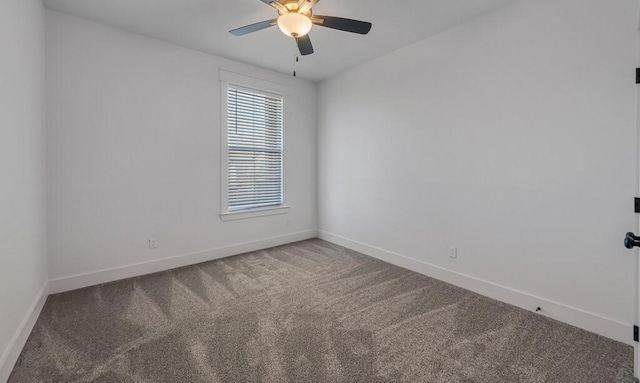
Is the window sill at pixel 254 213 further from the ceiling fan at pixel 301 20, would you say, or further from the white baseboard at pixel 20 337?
the ceiling fan at pixel 301 20

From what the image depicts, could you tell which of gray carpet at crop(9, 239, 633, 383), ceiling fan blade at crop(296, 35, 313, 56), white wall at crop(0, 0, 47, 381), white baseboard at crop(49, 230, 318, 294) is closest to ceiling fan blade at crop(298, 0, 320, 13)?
ceiling fan blade at crop(296, 35, 313, 56)

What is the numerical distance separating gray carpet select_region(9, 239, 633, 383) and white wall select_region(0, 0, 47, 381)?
31 centimetres

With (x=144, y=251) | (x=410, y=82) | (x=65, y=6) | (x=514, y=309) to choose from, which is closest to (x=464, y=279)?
(x=514, y=309)

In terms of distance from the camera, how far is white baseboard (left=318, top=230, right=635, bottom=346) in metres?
2.03

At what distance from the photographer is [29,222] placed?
6.89ft

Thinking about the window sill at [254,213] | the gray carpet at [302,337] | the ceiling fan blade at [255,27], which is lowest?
the gray carpet at [302,337]

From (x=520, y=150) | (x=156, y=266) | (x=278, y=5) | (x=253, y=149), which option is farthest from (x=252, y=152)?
(x=520, y=150)

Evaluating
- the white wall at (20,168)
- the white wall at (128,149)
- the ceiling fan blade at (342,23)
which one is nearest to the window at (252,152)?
the white wall at (128,149)

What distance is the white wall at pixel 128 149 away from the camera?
8.87ft

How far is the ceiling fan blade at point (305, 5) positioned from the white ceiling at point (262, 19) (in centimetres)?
44

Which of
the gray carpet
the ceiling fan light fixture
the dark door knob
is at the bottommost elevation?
the gray carpet

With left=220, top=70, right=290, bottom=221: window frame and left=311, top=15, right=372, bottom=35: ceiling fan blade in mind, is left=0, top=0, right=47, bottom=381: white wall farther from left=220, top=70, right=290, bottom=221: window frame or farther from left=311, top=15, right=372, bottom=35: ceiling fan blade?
left=311, top=15, right=372, bottom=35: ceiling fan blade

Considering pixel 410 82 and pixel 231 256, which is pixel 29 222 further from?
pixel 410 82

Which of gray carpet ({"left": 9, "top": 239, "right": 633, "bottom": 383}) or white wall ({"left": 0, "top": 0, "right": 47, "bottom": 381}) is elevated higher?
white wall ({"left": 0, "top": 0, "right": 47, "bottom": 381})
